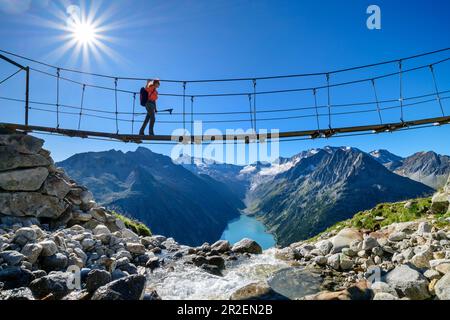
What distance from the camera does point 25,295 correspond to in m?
8.77

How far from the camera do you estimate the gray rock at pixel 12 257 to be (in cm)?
1035

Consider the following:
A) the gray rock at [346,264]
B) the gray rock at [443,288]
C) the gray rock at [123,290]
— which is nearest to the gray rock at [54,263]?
the gray rock at [123,290]

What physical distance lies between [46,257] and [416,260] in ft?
39.3

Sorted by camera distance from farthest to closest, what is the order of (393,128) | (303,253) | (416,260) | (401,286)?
(393,128) → (303,253) → (416,260) → (401,286)

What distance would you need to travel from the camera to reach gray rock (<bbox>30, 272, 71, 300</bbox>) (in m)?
8.85

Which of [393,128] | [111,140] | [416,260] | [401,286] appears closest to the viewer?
[401,286]

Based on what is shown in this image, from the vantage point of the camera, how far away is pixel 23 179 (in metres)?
16.6

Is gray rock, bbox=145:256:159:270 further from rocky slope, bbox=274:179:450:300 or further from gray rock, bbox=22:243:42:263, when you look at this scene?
rocky slope, bbox=274:179:450:300

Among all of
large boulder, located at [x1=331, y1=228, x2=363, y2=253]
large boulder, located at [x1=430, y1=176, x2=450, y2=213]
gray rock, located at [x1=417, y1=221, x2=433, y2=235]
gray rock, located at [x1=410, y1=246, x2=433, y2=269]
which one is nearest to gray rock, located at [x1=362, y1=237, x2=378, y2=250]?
large boulder, located at [x1=331, y1=228, x2=363, y2=253]

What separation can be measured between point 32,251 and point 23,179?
701 centimetres

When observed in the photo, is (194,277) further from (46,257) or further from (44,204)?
(44,204)

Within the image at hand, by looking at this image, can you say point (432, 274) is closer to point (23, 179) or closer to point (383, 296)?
point (383, 296)
